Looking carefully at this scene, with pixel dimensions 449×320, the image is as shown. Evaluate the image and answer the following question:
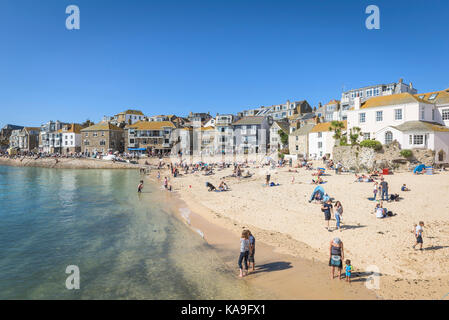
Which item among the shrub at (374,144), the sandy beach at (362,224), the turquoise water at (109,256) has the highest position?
the shrub at (374,144)

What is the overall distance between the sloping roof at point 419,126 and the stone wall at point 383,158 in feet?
7.71

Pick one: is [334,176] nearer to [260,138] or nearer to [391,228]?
[391,228]

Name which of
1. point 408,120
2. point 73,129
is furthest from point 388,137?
point 73,129

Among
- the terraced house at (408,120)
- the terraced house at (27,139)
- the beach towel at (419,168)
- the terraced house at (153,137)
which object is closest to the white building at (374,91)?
the terraced house at (408,120)

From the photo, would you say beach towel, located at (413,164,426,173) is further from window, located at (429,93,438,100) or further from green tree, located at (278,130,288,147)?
green tree, located at (278,130,288,147)

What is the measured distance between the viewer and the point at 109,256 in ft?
42.3

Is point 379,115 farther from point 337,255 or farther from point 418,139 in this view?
point 337,255

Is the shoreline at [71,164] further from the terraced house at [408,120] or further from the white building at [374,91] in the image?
the white building at [374,91]

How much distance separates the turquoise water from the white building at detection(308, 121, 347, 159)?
35.4 metres

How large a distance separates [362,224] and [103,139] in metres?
81.0

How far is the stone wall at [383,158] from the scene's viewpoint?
97.1 ft

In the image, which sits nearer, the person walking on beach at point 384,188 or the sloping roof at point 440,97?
the person walking on beach at point 384,188
